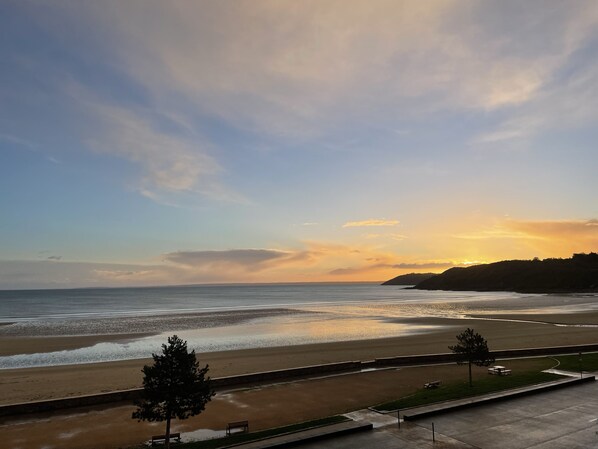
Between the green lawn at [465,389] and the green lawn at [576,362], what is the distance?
314 cm

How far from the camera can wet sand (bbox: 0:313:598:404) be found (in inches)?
1056

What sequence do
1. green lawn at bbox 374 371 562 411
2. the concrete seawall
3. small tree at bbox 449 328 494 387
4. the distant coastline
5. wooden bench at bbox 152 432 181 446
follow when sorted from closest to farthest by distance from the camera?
1. wooden bench at bbox 152 432 181 446
2. green lawn at bbox 374 371 562 411
3. the concrete seawall
4. small tree at bbox 449 328 494 387
5. the distant coastline


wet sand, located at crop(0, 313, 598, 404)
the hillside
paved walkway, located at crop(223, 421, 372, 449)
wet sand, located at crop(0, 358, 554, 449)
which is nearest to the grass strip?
paved walkway, located at crop(223, 421, 372, 449)

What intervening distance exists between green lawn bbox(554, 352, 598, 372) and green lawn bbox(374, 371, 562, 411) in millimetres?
3140

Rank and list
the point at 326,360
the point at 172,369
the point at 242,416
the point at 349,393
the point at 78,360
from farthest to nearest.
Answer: the point at 78,360
the point at 326,360
the point at 349,393
the point at 242,416
the point at 172,369

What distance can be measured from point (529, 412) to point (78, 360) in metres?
35.2

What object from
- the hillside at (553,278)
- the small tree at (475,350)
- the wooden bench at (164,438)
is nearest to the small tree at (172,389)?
the wooden bench at (164,438)

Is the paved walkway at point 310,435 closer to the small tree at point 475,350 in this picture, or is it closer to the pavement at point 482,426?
the pavement at point 482,426

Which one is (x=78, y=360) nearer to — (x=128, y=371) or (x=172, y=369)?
(x=128, y=371)

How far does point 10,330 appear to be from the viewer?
61.2m

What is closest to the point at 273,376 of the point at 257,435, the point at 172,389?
the point at 257,435

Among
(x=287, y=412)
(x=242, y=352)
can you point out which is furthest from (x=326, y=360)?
(x=287, y=412)

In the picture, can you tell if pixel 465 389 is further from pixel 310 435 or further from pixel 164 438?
pixel 164 438

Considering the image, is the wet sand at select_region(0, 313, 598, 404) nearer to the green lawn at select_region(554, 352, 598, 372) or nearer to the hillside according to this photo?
the green lawn at select_region(554, 352, 598, 372)
